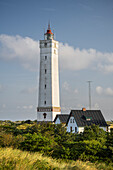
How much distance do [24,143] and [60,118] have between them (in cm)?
3607

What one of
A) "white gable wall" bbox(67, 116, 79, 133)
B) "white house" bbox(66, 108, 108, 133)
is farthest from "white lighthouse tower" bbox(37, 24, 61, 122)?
"white house" bbox(66, 108, 108, 133)

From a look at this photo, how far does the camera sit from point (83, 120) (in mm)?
52094

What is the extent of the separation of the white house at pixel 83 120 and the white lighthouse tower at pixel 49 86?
10976 millimetres

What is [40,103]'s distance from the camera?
212 ft

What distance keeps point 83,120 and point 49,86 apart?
50.1ft

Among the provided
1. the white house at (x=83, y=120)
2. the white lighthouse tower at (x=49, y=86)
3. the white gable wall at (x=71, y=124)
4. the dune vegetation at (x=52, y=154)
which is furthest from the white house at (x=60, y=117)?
the dune vegetation at (x=52, y=154)

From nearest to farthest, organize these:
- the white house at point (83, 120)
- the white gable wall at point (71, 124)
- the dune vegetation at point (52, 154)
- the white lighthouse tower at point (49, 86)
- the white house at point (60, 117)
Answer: the dune vegetation at point (52, 154)
the white house at point (83, 120)
the white gable wall at point (71, 124)
the white house at point (60, 117)
the white lighthouse tower at point (49, 86)

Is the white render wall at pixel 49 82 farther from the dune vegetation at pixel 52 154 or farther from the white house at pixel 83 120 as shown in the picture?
the dune vegetation at pixel 52 154

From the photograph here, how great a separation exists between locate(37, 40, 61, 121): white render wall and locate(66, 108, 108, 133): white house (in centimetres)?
1106

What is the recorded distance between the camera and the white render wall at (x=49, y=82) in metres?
63.7

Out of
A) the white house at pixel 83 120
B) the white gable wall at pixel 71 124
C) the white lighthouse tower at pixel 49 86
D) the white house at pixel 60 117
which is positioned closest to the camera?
the white house at pixel 83 120

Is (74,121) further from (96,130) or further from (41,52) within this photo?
(41,52)

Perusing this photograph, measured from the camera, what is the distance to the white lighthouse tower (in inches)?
2507

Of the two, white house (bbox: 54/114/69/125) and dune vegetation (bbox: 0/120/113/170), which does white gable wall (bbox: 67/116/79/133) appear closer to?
white house (bbox: 54/114/69/125)
